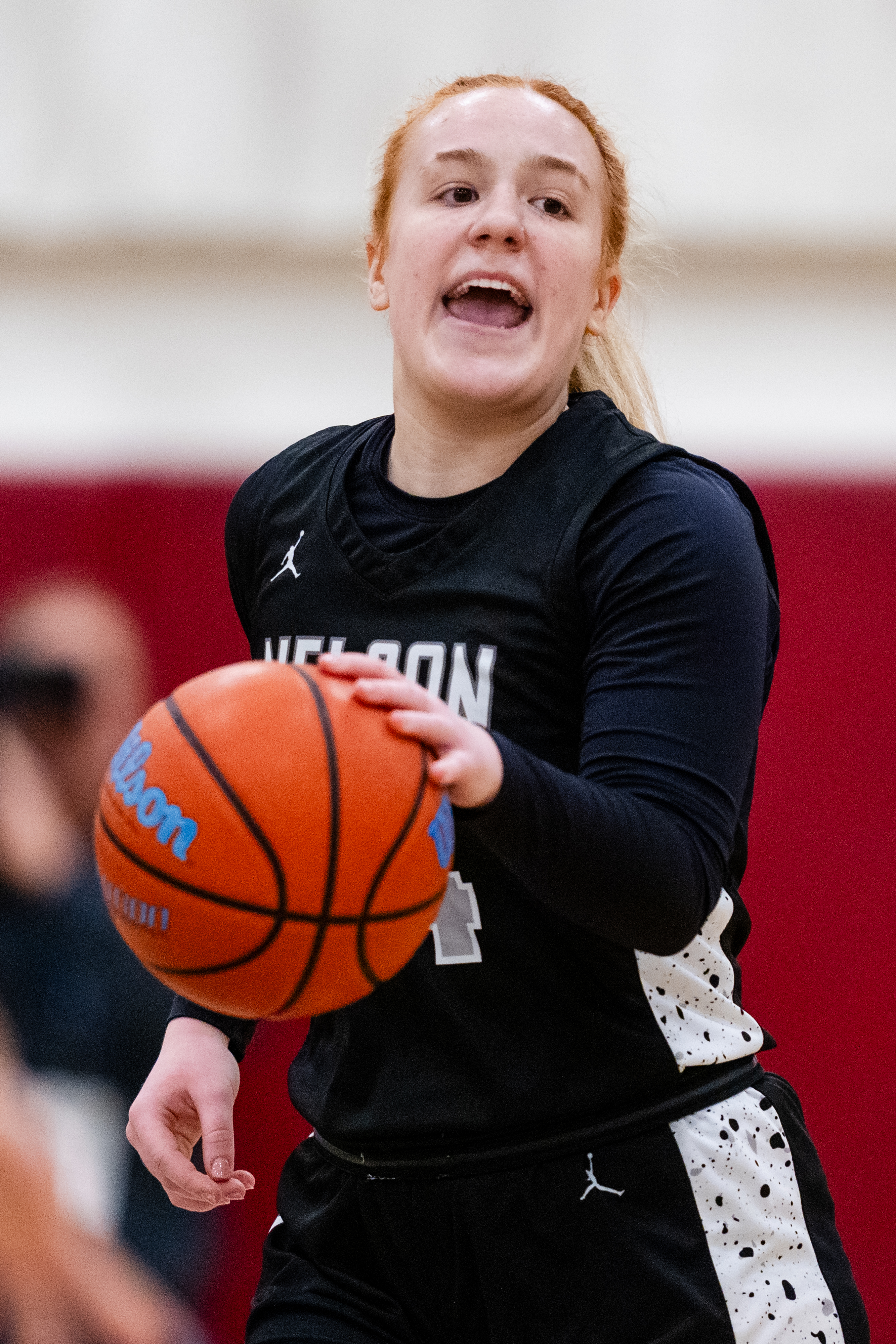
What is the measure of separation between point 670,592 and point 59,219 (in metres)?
2.22

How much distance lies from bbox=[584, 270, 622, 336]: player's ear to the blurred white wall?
53.5 inches

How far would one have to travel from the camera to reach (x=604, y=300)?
5.40ft

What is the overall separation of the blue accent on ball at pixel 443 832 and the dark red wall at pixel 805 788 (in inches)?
73.3

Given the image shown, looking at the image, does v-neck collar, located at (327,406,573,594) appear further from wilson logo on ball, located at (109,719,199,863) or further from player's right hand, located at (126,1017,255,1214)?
player's right hand, located at (126,1017,255,1214)

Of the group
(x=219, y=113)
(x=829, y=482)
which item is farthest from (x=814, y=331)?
(x=219, y=113)

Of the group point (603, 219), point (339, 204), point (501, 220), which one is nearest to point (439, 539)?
point (501, 220)

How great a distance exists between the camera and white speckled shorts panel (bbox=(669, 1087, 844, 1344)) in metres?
1.30

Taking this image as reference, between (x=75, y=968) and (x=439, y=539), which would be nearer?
(x=439, y=539)

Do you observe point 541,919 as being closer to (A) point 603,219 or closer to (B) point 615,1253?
(B) point 615,1253

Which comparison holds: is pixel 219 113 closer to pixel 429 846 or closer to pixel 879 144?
pixel 879 144

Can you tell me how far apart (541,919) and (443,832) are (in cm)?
30

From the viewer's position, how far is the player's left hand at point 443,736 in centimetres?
103

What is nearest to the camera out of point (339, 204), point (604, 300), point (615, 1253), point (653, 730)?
point (653, 730)

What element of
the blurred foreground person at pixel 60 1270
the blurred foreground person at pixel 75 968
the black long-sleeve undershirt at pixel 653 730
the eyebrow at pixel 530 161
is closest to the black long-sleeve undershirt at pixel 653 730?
the black long-sleeve undershirt at pixel 653 730
